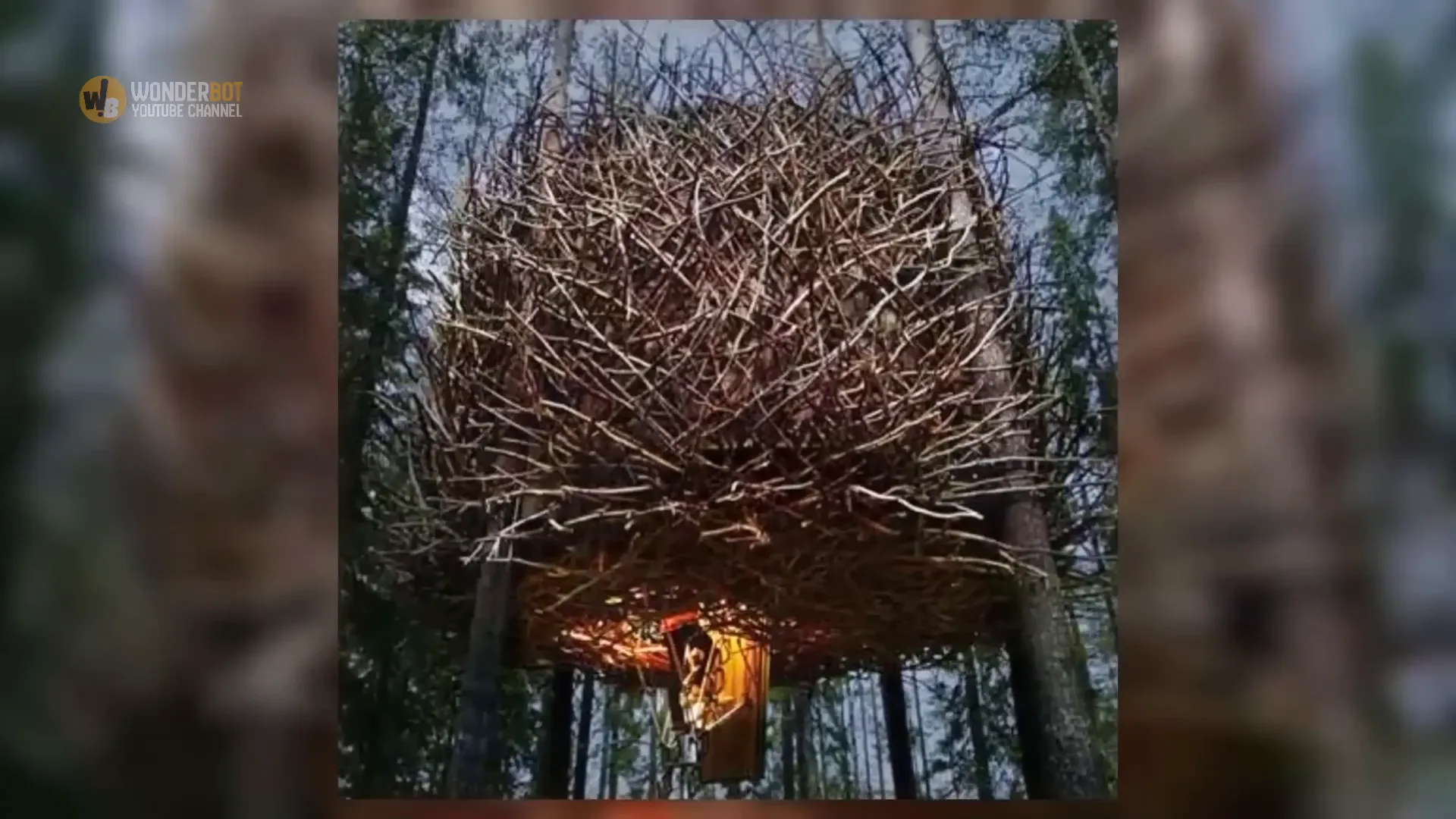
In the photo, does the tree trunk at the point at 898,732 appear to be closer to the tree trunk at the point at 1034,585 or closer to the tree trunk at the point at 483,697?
the tree trunk at the point at 1034,585

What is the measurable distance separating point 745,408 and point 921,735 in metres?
0.45

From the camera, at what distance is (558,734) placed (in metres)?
1.42

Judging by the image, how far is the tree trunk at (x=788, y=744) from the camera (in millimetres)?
1412
